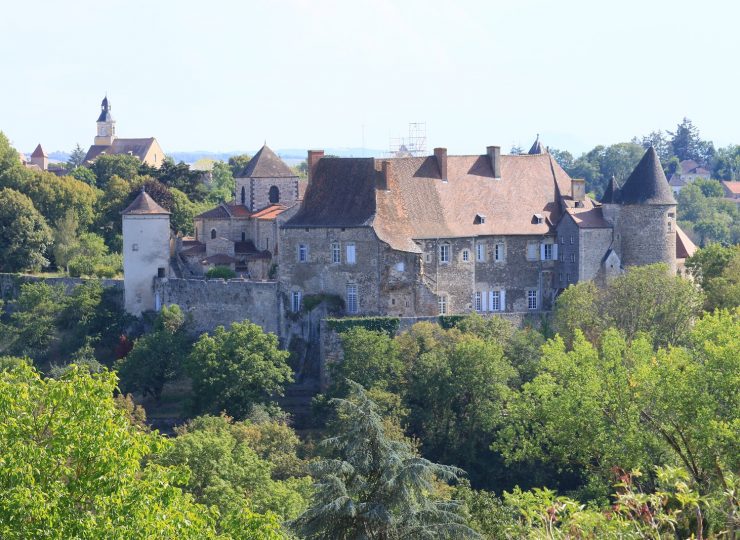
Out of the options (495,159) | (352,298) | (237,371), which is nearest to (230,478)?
(237,371)

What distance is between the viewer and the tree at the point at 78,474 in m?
23.4

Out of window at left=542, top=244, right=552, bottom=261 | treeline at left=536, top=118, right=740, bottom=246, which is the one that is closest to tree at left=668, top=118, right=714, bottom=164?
treeline at left=536, top=118, right=740, bottom=246

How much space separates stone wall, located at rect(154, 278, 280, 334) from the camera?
58.8m

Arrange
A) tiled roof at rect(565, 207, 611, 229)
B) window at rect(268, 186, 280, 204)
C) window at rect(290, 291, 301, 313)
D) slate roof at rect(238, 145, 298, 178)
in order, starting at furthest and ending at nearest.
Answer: window at rect(268, 186, 280, 204), slate roof at rect(238, 145, 298, 178), tiled roof at rect(565, 207, 611, 229), window at rect(290, 291, 301, 313)

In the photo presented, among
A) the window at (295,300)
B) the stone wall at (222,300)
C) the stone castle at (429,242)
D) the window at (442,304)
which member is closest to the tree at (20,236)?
the stone castle at (429,242)

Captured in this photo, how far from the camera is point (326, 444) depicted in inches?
1236

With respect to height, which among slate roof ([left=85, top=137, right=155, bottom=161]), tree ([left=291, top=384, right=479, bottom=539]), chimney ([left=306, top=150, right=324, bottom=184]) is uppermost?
slate roof ([left=85, top=137, right=155, bottom=161])

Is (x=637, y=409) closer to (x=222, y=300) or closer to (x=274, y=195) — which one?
(x=222, y=300)

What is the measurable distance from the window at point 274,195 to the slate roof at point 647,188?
54.3ft

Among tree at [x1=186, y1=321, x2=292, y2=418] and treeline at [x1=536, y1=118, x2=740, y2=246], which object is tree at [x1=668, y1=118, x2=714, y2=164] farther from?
tree at [x1=186, y1=321, x2=292, y2=418]

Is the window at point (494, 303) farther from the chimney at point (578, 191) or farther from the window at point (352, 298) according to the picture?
the window at point (352, 298)

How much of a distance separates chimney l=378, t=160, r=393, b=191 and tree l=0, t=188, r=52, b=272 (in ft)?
67.7

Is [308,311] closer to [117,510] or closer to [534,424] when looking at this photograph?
[534,424]

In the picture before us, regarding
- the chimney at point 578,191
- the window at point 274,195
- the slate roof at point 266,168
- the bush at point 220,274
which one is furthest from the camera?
the window at point 274,195
